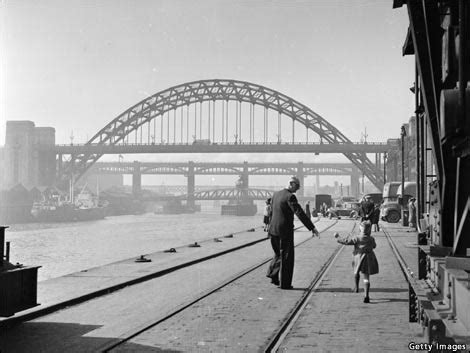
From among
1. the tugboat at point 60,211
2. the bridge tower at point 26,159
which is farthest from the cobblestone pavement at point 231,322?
the bridge tower at point 26,159

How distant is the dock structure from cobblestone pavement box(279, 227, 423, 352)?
1 centimetres

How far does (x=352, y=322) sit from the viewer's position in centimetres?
700

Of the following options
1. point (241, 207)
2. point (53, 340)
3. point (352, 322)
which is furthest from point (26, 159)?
point (352, 322)

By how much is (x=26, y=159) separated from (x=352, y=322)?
355 ft

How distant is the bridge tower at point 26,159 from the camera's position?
10481 cm

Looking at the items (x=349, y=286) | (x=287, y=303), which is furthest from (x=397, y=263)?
(x=287, y=303)

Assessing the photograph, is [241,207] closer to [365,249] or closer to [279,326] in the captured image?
[365,249]

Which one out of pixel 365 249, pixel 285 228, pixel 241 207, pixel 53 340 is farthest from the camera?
pixel 241 207

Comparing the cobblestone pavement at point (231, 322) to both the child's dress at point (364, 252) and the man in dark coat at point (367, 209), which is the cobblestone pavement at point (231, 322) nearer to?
the child's dress at point (364, 252)

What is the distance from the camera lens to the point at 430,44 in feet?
15.6

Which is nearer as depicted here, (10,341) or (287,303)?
(10,341)

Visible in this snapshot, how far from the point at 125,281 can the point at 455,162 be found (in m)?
7.71

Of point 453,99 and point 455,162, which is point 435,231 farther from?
point 453,99

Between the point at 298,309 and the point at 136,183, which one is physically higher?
the point at 136,183
